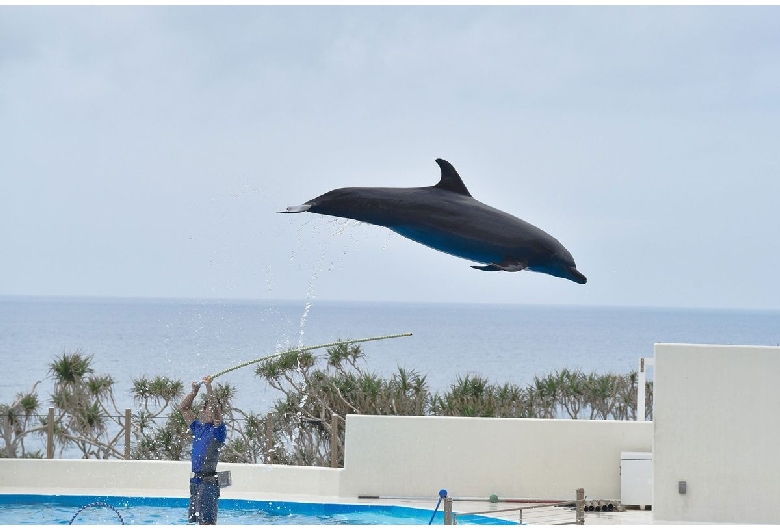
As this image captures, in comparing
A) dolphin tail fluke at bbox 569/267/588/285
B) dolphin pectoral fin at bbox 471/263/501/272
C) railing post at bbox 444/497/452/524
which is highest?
dolphin tail fluke at bbox 569/267/588/285

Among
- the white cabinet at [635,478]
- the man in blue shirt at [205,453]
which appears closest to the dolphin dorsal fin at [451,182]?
the man in blue shirt at [205,453]

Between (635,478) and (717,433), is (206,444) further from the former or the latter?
(635,478)

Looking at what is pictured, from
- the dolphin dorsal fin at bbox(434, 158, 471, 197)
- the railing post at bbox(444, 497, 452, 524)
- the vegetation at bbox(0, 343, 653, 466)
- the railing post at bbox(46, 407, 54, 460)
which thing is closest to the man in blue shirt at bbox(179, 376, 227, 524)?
the railing post at bbox(444, 497, 452, 524)

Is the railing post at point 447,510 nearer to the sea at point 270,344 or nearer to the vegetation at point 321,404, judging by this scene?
the vegetation at point 321,404

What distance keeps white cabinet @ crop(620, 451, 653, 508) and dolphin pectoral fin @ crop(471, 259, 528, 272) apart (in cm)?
309

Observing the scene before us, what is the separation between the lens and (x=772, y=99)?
184ft

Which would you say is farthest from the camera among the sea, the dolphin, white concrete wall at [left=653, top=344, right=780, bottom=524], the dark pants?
the sea

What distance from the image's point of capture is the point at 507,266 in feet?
29.6

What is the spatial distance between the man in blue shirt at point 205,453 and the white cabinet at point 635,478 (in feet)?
14.4

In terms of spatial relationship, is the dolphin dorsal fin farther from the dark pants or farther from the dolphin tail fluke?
the dark pants

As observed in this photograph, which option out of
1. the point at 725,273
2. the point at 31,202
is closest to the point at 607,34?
the point at 725,273

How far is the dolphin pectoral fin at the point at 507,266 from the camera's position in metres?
8.80

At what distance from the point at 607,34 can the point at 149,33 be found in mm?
27044

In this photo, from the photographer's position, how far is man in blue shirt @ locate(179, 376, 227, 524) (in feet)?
27.7
